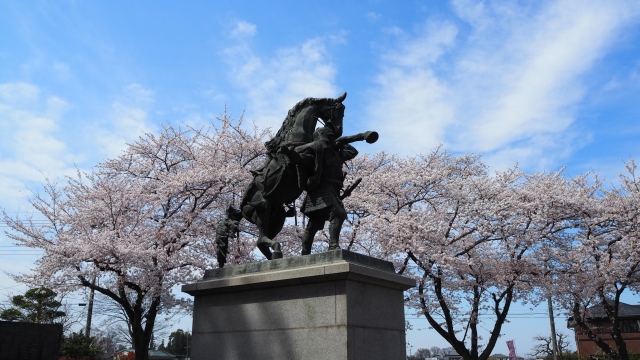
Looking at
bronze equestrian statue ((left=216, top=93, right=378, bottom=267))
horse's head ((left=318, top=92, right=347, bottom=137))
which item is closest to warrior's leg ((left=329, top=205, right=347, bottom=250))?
bronze equestrian statue ((left=216, top=93, right=378, bottom=267))

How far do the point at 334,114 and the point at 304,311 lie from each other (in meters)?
3.17

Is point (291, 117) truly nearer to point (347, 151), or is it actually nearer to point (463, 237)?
point (347, 151)

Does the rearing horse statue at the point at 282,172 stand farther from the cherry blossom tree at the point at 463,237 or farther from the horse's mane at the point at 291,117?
the cherry blossom tree at the point at 463,237

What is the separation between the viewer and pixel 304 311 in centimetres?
650

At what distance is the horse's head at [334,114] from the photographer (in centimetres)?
793

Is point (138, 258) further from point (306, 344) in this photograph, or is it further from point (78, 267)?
point (306, 344)

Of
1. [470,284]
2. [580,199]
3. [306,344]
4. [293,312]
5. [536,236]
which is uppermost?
[580,199]

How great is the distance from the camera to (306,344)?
6309 millimetres

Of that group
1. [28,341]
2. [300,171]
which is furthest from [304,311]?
[28,341]

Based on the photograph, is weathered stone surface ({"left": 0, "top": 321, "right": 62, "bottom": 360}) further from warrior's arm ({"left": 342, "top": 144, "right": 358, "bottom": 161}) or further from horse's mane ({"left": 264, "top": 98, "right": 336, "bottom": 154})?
warrior's arm ({"left": 342, "top": 144, "right": 358, "bottom": 161})

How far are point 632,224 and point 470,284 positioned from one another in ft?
22.8

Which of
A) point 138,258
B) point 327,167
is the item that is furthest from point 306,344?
point 138,258

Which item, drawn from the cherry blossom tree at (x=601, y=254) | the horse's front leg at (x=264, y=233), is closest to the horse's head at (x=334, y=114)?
the horse's front leg at (x=264, y=233)

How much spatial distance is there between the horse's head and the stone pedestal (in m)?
2.26
